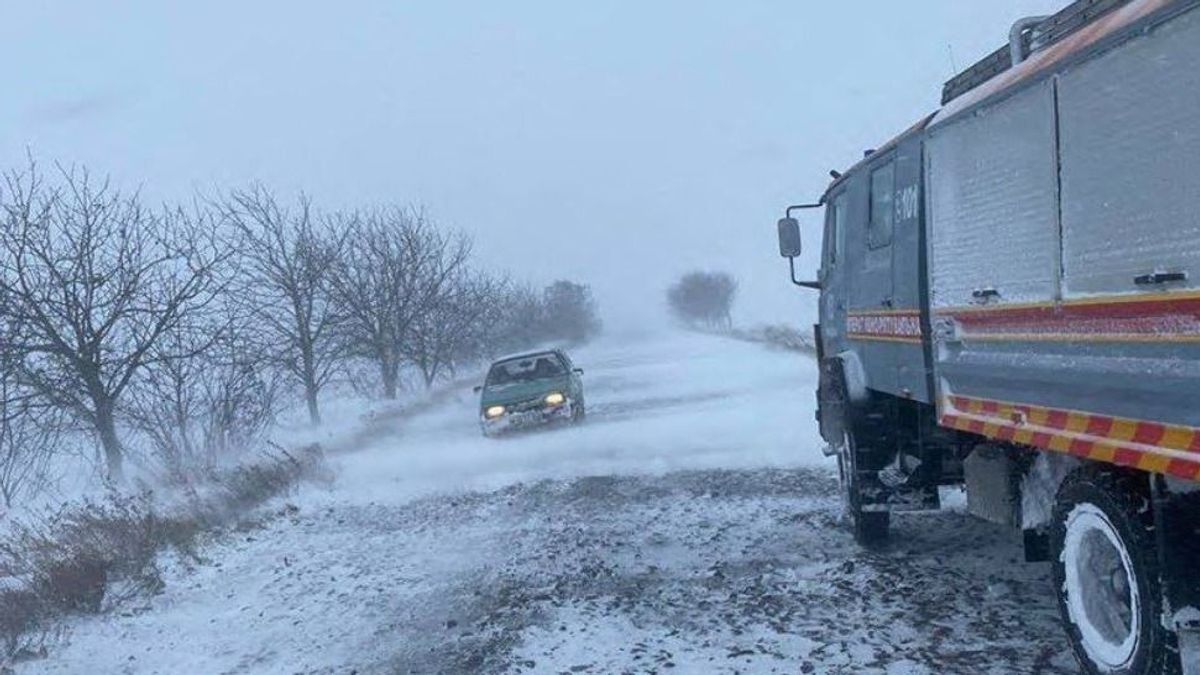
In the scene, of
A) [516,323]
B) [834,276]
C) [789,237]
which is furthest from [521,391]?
[516,323]

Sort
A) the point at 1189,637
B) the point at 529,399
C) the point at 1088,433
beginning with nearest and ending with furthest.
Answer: the point at 1189,637, the point at 1088,433, the point at 529,399

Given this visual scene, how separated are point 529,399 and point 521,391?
308 mm

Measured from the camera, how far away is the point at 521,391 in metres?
19.8

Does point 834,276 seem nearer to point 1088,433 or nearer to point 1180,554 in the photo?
point 1088,433

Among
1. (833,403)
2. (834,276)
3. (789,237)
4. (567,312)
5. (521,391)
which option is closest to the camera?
(833,403)

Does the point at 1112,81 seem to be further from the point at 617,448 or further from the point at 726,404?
the point at 726,404

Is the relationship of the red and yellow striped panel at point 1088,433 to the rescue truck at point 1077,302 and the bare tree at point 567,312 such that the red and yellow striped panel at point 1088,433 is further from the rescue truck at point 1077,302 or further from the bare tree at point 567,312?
the bare tree at point 567,312

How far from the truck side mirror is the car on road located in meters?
10.5

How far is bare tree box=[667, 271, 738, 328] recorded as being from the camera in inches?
5733

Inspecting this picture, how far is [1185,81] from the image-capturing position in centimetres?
346

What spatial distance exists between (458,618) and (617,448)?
9.61 metres

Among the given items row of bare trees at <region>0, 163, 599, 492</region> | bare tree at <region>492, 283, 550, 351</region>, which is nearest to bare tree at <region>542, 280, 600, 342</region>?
bare tree at <region>492, 283, 550, 351</region>

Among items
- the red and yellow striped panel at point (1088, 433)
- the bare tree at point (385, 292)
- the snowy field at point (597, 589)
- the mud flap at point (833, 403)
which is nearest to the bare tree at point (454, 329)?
the bare tree at point (385, 292)

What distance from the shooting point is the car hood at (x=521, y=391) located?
64.5 ft
